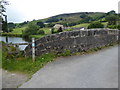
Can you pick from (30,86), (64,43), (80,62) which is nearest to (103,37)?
(64,43)

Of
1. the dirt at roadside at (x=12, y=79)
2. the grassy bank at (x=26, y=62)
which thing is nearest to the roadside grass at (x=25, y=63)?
the grassy bank at (x=26, y=62)

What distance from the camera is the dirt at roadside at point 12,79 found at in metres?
5.16

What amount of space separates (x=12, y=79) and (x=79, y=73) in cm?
241

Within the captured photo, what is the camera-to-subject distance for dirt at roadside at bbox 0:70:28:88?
5.16 metres

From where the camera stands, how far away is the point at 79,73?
5.75 meters

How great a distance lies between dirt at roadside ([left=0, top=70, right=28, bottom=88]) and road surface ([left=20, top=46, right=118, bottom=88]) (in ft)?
0.95

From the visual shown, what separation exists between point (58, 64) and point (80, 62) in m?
0.96

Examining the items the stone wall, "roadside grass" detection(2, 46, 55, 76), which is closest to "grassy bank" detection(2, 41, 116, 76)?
"roadside grass" detection(2, 46, 55, 76)

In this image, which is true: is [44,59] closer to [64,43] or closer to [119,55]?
[64,43]

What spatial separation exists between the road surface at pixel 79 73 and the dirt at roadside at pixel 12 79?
29cm

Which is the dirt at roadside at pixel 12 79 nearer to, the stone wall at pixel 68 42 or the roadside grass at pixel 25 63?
the roadside grass at pixel 25 63

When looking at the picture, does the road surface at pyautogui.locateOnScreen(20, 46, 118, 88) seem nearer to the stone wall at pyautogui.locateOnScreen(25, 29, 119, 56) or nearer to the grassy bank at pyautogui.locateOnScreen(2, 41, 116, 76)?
the grassy bank at pyautogui.locateOnScreen(2, 41, 116, 76)

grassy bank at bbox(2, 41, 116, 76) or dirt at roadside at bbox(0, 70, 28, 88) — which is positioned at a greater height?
grassy bank at bbox(2, 41, 116, 76)

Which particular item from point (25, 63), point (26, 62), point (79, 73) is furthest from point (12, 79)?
point (79, 73)
